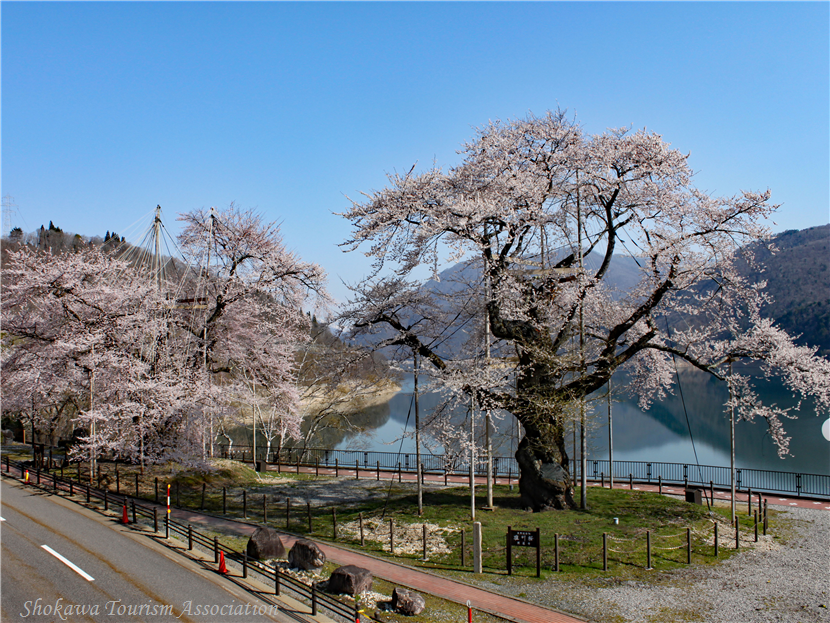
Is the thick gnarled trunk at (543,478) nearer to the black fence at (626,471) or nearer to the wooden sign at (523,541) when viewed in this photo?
the wooden sign at (523,541)

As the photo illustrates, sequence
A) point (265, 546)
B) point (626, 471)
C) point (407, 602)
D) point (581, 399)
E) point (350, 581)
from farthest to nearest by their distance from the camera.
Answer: point (626, 471) < point (581, 399) < point (265, 546) < point (350, 581) < point (407, 602)

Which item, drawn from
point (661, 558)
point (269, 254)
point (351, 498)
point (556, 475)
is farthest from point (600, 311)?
point (269, 254)

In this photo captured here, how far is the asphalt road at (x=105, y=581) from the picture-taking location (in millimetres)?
11602

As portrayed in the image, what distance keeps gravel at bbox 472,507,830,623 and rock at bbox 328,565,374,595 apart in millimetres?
3319

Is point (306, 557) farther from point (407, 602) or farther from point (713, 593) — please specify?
point (713, 593)

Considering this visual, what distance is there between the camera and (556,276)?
68.0 ft

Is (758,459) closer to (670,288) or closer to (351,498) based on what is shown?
(670,288)

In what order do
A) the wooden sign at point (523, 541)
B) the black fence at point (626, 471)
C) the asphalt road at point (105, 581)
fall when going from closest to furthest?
the asphalt road at point (105, 581), the wooden sign at point (523, 541), the black fence at point (626, 471)

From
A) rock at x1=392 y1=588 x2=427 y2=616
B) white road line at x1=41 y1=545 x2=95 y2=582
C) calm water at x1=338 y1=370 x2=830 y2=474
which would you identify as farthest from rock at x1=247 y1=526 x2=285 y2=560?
calm water at x1=338 y1=370 x2=830 y2=474

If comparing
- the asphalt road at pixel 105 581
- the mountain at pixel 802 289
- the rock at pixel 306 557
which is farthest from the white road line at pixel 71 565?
the mountain at pixel 802 289

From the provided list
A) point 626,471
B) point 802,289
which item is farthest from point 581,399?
point 802,289

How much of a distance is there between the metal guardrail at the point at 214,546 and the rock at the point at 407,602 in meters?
1.00

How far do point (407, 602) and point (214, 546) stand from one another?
20.5ft

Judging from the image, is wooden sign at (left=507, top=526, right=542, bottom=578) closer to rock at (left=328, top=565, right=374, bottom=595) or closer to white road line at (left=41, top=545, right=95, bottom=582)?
rock at (left=328, top=565, right=374, bottom=595)
